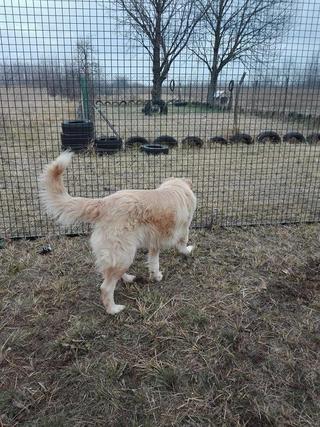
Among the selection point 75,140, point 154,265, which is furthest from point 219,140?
point 154,265

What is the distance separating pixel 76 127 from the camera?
7.68 metres

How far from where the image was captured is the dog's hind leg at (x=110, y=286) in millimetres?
2645

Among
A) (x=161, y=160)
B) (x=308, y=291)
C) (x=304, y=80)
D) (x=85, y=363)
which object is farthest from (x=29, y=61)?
(x=161, y=160)

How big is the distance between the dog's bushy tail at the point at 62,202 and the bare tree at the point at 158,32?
1.96 metres

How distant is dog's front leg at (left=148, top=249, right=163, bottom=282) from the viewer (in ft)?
10.3

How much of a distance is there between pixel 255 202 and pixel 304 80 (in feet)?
5.92

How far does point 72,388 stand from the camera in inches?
82.1

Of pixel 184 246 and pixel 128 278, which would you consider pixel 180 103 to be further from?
pixel 128 278

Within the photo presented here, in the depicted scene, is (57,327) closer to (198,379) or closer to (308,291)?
(198,379)

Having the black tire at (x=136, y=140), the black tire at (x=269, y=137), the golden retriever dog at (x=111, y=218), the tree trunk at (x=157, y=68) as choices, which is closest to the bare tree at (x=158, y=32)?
the tree trunk at (x=157, y=68)

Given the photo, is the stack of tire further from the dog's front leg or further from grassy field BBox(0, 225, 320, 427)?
the dog's front leg

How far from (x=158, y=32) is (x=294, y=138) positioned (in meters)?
6.75

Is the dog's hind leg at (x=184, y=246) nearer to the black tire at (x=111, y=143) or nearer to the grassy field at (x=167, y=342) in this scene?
the grassy field at (x=167, y=342)

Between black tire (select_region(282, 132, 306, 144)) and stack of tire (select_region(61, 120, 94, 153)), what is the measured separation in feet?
17.9
